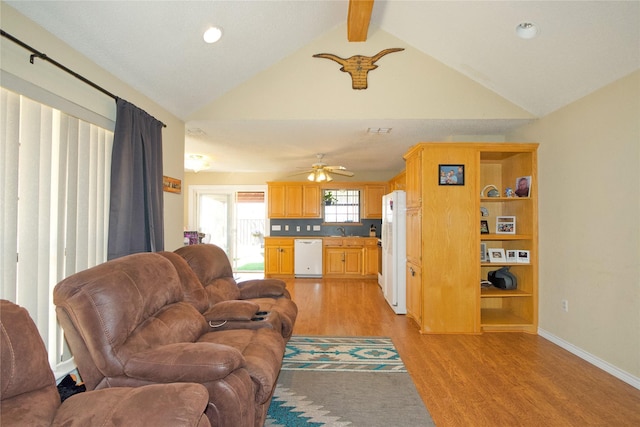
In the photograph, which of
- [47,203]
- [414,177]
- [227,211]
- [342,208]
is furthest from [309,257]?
[47,203]

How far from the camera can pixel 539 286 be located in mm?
3729

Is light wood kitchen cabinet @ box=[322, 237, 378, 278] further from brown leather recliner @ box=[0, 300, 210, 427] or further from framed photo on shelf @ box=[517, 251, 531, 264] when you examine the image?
brown leather recliner @ box=[0, 300, 210, 427]

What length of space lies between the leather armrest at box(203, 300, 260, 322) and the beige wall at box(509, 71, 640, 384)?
9.57ft

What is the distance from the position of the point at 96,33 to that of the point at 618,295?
4.41 meters

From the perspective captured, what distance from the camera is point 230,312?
235cm

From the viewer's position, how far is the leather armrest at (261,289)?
10.3 feet

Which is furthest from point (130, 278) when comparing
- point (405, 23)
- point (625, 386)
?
point (625, 386)

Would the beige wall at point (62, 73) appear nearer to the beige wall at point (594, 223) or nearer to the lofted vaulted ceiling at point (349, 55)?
the lofted vaulted ceiling at point (349, 55)

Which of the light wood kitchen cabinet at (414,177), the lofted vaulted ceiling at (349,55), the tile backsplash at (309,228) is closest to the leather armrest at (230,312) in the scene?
the lofted vaulted ceiling at (349,55)

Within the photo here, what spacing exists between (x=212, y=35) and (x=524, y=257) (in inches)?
156

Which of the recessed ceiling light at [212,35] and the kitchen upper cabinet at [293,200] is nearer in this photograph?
the recessed ceiling light at [212,35]

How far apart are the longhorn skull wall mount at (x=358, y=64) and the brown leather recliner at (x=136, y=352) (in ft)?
9.70

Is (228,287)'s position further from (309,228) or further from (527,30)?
(309,228)

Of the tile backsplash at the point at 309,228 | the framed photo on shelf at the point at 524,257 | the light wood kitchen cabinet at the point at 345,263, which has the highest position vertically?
the tile backsplash at the point at 309,228
